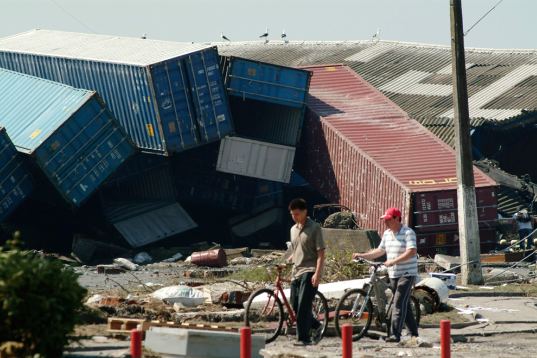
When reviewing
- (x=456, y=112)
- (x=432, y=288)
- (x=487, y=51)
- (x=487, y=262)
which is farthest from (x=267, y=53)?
(x=432, y=288)

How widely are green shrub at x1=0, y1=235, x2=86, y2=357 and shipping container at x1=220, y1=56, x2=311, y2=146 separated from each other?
943 inches

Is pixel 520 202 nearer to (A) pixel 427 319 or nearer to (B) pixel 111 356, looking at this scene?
(A) pixel 427 319

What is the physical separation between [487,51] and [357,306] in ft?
129

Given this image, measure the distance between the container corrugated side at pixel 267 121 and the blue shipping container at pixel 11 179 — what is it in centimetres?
727

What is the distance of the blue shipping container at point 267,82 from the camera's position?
33938mm

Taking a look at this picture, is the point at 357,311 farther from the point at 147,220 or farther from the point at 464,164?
the point at 147,220

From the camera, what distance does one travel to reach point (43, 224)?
32938 mm

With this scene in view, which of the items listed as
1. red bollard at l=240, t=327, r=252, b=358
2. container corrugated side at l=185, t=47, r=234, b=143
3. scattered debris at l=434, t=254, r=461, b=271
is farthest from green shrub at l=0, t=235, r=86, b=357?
container corrugated side at l=185, t=47, r=234, b=143

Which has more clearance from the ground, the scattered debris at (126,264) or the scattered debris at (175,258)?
the scattered debris at (175,258)

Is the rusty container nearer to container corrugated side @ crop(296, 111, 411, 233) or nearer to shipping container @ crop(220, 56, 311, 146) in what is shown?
container corrugated side @ crop(296, 111, 411, 233)

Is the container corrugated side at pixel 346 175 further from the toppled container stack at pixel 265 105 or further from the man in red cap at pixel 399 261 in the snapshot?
the man in red cap at pixel 399 261

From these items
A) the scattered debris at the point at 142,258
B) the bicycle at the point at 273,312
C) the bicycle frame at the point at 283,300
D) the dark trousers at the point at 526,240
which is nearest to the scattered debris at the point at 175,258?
the scattered debris at the point at 142,258

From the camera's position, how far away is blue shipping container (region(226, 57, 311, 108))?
33938 millimetres

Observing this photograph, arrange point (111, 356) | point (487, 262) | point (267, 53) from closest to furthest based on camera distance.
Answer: point (111, 356) < point (487, 262) < point (267, 53)
